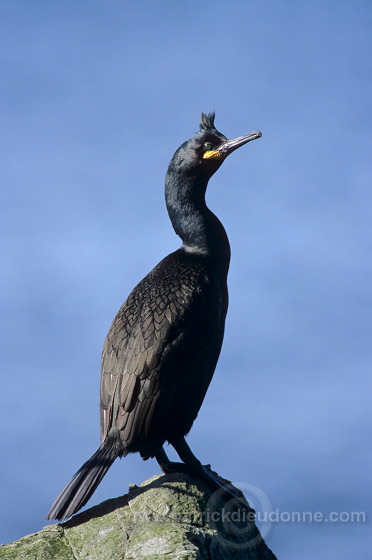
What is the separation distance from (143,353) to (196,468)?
31.1 inches

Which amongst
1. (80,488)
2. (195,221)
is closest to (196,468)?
(80,488)

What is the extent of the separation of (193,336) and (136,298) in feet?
1.86

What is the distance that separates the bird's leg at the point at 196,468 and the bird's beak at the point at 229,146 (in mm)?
2069

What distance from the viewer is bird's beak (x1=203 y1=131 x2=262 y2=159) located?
5531 millimetres

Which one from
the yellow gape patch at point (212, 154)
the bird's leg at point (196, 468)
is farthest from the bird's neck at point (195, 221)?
the bird's leg at point (196, 468)

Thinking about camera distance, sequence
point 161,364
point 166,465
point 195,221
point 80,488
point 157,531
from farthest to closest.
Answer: point 195,221
point 166,465
point 161,364
point 80,488
point 157,531

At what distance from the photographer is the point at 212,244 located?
17.6 feet

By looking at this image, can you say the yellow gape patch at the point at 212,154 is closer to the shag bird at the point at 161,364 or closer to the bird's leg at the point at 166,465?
the shag bird at the point at 161,364

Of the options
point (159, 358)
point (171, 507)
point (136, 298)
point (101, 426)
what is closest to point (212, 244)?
point (136, 298)

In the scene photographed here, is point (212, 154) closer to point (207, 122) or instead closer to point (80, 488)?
point (207, 122)

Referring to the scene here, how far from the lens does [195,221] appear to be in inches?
212

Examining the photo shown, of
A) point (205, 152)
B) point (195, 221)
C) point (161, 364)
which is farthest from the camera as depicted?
point (205, 152)

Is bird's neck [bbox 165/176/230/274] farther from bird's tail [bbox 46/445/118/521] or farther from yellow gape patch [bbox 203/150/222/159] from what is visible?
bird's tail [bbox 46/445/118/521]

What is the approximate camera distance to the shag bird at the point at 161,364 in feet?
14.9
